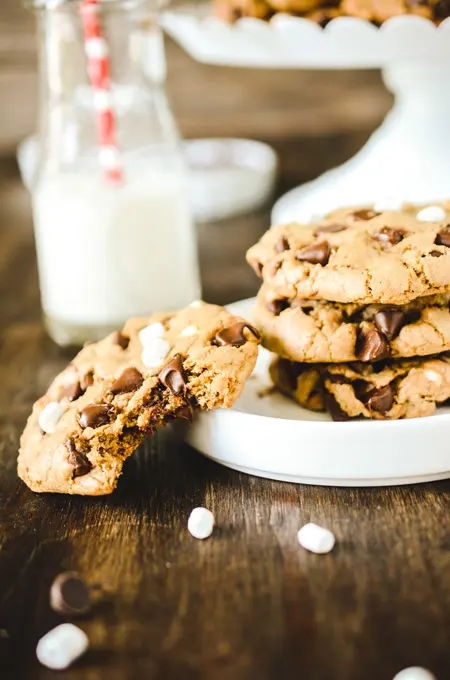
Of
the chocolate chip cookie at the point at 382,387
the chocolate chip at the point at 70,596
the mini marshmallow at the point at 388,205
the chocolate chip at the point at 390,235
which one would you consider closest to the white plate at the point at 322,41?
the mini marshmallow at the point at 388,205

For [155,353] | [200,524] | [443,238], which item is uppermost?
[443,238]

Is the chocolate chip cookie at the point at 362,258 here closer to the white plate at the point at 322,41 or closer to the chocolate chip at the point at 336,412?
the chocolate chip at the point at 336,412

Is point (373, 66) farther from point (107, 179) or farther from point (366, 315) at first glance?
point (366, 315)

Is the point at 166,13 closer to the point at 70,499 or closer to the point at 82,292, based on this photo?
the point at 82,292

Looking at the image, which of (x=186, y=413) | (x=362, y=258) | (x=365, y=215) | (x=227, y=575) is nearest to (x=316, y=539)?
(x=227, y=575)

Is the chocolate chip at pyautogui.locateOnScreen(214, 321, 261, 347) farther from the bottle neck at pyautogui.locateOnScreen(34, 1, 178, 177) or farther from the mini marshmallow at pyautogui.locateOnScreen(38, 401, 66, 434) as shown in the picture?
the bottle neck at pyautogui.locateOnScreen(34, 1, 178, 177)
